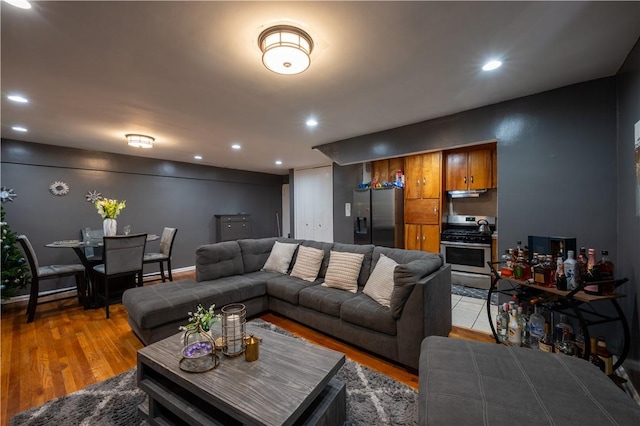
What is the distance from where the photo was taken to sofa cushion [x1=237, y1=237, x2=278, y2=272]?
3598 millimetres

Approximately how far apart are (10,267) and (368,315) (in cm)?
456

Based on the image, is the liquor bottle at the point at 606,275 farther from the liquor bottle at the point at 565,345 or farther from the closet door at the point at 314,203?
the closet door at the point at 314,203

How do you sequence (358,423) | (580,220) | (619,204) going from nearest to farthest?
(358,423) → (619,204) → (580,220)

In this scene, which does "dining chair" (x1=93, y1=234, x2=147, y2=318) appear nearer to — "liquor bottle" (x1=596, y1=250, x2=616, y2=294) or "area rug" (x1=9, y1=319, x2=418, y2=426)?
"area rug" (x1=9, y1=319, x2=418, y2=426)

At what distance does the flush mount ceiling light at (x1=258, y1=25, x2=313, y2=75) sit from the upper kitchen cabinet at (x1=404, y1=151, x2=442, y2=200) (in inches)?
139

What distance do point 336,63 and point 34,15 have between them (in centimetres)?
178

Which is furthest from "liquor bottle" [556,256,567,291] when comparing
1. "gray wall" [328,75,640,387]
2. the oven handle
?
the oven handle

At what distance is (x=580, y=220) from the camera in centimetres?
231

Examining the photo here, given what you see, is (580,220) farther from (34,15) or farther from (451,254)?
(34,15)

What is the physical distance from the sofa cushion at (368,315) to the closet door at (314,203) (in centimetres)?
361

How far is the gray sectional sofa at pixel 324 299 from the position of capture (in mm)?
2072

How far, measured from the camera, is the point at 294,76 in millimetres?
2137

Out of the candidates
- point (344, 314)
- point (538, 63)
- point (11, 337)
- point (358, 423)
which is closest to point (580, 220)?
point (538, 63)

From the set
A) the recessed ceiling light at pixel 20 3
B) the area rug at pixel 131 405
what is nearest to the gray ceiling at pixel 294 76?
the recessed ceiling light at pixel 20 3
